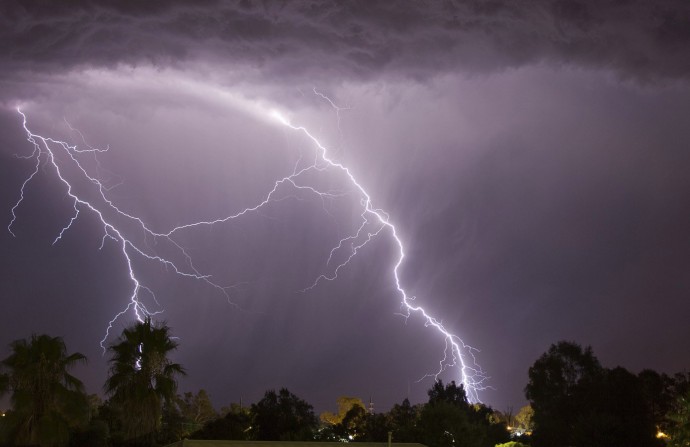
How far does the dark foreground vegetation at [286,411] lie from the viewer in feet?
64.6

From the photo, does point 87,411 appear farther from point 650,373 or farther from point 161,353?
point 650,373

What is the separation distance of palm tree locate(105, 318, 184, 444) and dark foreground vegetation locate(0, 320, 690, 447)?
0.03 m

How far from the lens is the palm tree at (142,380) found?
19.5 m

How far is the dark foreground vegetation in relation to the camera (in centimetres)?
1970

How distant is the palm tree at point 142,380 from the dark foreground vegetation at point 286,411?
0.03 m

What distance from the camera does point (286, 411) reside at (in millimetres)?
42281

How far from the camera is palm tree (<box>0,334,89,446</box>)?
19609 millimetres

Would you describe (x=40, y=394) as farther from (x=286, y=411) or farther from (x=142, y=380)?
(x=286, y=411)

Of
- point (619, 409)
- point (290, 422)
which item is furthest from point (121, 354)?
point (619, 409)

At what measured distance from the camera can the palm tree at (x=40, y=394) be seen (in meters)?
19.6

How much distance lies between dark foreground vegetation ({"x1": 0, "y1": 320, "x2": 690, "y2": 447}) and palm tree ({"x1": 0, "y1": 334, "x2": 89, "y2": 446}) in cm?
3

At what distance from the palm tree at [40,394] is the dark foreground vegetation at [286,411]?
27 mm

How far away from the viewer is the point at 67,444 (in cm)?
2025

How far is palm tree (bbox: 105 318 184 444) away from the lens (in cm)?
1948
